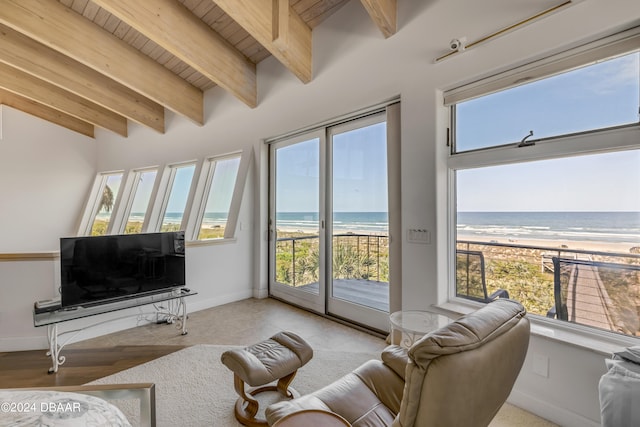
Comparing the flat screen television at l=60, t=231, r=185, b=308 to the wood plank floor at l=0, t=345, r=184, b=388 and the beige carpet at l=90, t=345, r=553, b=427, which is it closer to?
the wood plank floor at l=0, t=345, r=184, b=388

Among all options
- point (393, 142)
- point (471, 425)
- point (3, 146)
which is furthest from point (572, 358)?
point (3, 146)

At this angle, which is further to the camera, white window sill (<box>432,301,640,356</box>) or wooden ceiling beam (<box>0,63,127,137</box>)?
wooden ceiling beam (<box>0,63,127,137</box>)

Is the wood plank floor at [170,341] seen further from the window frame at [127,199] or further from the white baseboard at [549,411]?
the window frame at [127,199]

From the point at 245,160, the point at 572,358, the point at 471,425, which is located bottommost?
the point at 572,358

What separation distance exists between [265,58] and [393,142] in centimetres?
243

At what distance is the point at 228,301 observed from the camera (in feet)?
12.9

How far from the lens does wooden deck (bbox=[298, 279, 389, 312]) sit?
2.96 m

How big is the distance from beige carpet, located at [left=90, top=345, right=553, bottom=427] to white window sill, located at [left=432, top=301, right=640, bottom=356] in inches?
20.3

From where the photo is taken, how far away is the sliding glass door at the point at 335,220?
9.88 feet

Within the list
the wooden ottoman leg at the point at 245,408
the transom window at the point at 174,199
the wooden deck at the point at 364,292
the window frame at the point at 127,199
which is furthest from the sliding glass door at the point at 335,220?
the window frame at the point at 127,199

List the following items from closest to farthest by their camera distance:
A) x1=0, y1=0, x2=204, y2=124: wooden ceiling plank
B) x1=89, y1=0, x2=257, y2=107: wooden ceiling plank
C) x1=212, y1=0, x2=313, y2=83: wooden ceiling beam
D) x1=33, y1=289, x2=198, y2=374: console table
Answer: x1=33, y1=289, x2=198, y2=374: console table → x1=212, y1=0, x2=313, y2=83: wooden ceiling beam → x1=89, y1=0, x2=257, y2=107: wooden ceiling plank → x1=0, y1=0, x2=204, y2=124: wooden ceiling plank

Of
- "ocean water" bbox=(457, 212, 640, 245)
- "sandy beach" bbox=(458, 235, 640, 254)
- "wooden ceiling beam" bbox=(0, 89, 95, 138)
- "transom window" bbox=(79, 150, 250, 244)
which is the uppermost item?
"wooden ceiling beam" bbox=(0, 89, 95, 138)

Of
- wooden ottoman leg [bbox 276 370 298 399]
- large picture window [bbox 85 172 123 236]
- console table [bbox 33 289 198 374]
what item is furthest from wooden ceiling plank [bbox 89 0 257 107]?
large picture window [bbox 85 172 123 236]

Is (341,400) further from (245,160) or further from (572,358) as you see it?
(245,160)
